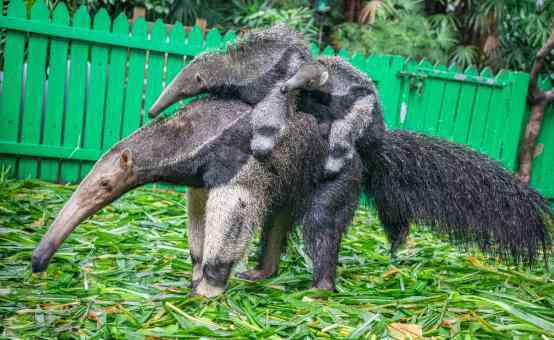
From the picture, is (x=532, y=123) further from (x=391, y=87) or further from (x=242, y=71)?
(x=242, y=71)

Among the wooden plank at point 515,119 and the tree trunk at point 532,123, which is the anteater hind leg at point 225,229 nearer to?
the wooden plank at point 515,119

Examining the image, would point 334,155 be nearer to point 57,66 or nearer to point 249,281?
point 249,281

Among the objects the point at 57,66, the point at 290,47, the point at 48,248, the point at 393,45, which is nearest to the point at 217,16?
the point at 393,45

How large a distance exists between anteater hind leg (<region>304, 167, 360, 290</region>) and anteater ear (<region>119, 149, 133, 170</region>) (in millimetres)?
1192

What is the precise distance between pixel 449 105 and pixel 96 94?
185 inches

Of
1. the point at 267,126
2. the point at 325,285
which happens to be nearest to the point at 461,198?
the point at 325,285

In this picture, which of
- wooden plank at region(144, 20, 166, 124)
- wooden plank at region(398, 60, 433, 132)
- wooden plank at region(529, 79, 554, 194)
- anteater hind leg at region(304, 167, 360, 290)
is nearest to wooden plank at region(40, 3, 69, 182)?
wooden plank at region(144, 20, 166, 124)

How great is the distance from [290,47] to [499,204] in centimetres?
179

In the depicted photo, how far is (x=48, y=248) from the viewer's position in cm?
299

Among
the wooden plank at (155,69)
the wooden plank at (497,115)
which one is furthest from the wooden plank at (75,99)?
the wooden plank at (497,115)

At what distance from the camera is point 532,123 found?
328 inches

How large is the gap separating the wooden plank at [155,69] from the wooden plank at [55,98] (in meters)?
0.96

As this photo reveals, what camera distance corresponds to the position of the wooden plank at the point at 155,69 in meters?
6.91

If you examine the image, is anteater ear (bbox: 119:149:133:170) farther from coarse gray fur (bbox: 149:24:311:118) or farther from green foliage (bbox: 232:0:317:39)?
green foliage (bbox: 232:0:317:39)
